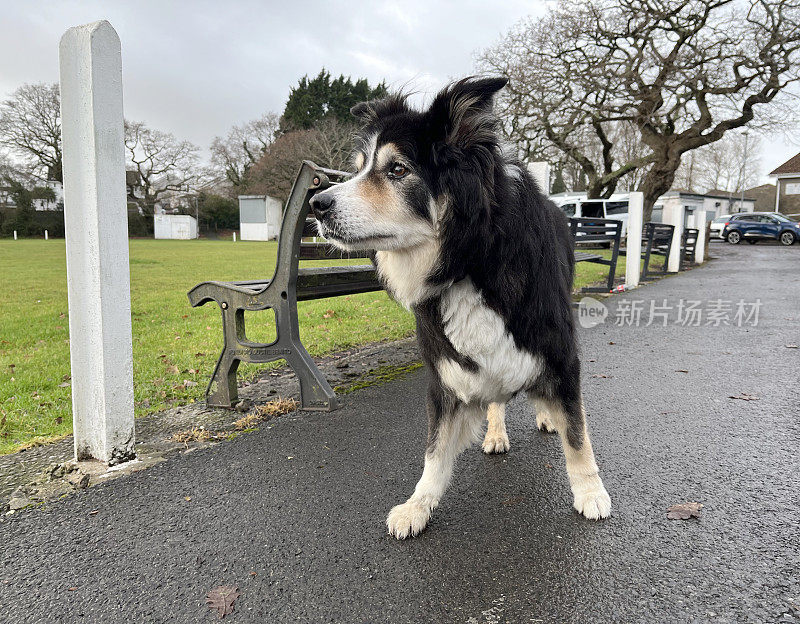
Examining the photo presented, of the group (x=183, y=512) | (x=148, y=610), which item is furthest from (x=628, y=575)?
(x=183, y=512)

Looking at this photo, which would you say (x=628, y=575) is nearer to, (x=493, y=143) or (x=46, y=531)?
(x=493, y=143)

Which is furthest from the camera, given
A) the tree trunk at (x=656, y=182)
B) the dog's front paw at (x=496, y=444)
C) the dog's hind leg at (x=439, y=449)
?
the tree trunk at (x=656, y=182)

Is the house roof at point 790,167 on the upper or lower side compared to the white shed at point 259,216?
upper

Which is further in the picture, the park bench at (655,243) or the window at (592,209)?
the window at (592,209)

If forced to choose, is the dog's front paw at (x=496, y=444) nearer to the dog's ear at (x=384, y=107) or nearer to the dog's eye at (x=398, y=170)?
the dog's eye at (x=398, y=170)

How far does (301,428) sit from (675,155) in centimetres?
2580

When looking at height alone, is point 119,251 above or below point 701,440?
above

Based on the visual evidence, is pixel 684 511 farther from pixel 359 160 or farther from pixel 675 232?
pixel 675 232

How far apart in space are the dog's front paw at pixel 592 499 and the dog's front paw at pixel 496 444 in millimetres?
669

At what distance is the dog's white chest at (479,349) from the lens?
2230 mm

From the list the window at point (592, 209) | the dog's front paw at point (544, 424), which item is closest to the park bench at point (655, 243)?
the dog's front paw at point (544, 424)

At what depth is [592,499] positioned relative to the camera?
2520 mm

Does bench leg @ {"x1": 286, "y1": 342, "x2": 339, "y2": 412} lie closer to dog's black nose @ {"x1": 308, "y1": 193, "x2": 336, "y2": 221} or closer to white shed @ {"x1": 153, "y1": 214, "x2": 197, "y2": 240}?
dog's black nose @ {"x1": 308, "y1": 193, "x2": 336, "y2": 221}

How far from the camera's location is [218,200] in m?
59.3
